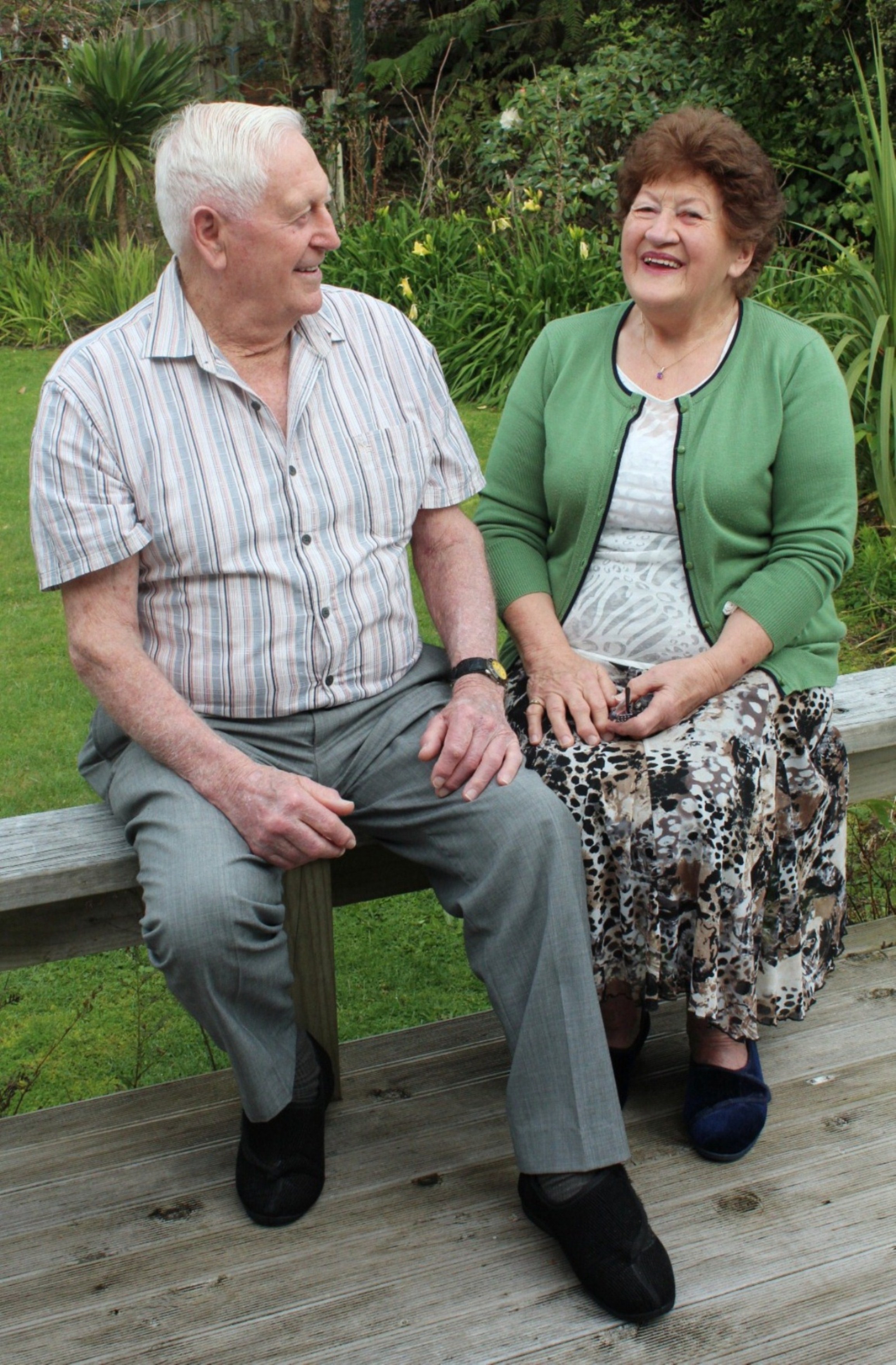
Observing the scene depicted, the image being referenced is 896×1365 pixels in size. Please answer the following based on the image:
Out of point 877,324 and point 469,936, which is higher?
point 877,324

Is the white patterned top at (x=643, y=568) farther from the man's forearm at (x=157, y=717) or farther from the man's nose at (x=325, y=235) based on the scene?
the man's forearm at (x=157, y=717)

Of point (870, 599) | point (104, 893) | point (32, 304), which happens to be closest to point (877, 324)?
point (870, 599)

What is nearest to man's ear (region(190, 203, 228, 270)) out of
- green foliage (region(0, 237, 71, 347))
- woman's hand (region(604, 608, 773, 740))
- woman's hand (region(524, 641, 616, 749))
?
woman's hand (region(524, 641, 616, 749))

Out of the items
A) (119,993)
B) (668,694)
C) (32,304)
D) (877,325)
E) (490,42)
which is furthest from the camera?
(490,42)

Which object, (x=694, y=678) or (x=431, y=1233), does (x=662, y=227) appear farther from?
(x=431, y=1233)

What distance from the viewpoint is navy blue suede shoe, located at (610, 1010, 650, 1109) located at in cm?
222

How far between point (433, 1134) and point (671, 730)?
72cm

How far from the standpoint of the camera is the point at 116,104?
845 centimetres

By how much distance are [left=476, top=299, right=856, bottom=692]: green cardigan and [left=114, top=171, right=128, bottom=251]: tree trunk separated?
21.8 feet

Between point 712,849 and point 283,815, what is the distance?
2.01 feet

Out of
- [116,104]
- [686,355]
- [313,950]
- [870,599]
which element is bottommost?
[870,599]

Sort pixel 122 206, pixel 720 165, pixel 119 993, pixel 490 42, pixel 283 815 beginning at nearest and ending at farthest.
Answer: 1. pixel 283 815
2. pixel 720 165
3. pixel 119 993
4. pixel 122 206
5. pixel 490 42

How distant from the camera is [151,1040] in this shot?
2.99 m

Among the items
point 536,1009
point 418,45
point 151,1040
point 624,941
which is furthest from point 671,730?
point 418,45
